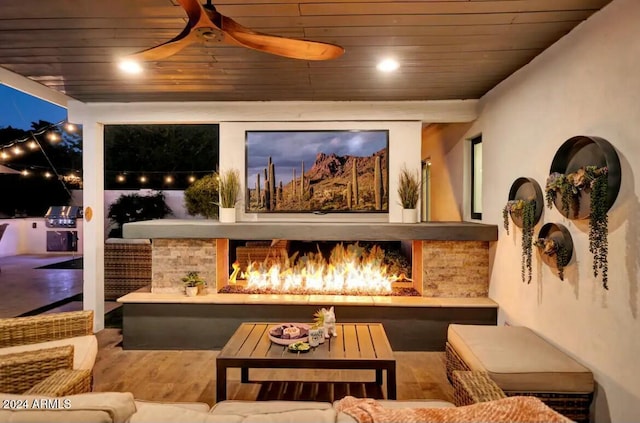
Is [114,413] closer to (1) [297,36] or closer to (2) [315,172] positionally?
(1) [297,36]

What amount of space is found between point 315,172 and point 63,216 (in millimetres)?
8589

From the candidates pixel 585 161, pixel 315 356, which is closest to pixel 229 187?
pixel 315 356

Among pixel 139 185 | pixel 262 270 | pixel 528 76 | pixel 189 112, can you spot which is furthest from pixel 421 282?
pixel 139 185

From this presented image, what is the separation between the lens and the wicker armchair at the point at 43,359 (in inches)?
83.3

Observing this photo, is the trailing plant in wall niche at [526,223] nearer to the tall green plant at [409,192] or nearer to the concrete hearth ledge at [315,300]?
the concrete hearth ledge at [315,300]

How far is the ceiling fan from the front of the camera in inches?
71.4

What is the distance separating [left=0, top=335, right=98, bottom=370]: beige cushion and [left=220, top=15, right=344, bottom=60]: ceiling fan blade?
222cm

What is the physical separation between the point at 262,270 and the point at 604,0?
3.78 metres

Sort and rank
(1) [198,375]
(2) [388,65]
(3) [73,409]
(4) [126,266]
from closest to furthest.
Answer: (3) [73,409], (2) [388,65], (1) [198,375], (4) [126,266]

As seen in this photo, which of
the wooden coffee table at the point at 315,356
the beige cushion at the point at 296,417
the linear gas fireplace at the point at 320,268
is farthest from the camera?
the linear gas fireplace at the point at 320,268

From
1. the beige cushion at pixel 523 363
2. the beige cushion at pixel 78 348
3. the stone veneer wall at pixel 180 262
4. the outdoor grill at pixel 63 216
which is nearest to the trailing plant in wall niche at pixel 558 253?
the beige cushion at pixel 523 363

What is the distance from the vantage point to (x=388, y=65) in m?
3.20

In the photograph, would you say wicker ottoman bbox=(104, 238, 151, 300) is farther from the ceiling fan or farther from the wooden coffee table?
the ceiling fan

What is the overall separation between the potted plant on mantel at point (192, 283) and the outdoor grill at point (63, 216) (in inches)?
307
